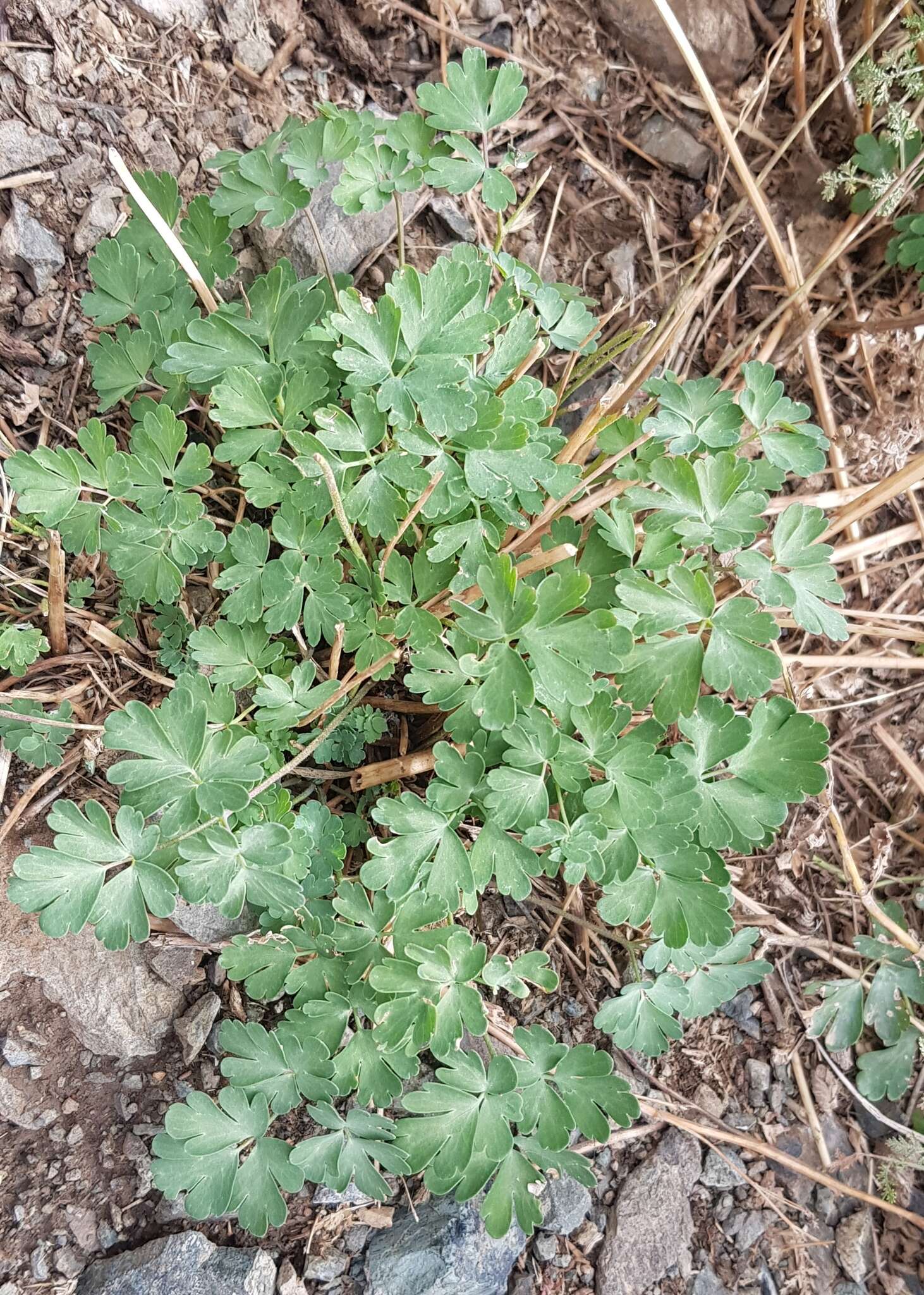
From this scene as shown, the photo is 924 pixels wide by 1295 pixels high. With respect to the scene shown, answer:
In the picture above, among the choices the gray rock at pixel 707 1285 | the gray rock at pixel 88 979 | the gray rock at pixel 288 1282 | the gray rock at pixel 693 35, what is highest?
the gray rock at pixel 693 35

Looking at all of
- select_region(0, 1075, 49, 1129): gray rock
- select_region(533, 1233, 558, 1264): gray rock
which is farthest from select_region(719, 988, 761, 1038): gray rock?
select_region(0, 1075, 49, 1129): gray rock

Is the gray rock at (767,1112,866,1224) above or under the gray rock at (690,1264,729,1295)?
above

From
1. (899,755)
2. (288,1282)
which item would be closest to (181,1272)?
(288,1282)

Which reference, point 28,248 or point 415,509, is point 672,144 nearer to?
point 415,509

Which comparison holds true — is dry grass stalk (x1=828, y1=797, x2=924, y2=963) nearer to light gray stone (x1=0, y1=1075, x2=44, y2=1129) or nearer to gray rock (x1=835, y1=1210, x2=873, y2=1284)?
gray rock (x1=835, y1=1210, x2=873, y2=1284)

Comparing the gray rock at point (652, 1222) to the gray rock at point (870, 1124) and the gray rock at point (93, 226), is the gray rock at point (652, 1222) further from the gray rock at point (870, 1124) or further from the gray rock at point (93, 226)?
the gray rock at point (93, 226)

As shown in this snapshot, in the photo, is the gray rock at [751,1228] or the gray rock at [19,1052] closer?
the gray rock at [19,1052]

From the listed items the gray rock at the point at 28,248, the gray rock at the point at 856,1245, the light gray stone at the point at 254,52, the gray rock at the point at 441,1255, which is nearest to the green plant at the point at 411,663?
the gray rock at the point at 441,1255
